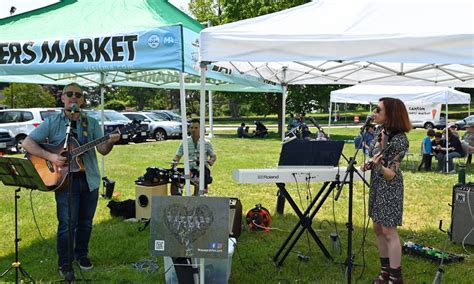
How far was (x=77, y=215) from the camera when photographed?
4.38 metres

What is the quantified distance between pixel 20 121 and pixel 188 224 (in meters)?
14.4

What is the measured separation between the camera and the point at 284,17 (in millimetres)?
3775

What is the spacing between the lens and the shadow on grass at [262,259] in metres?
4.40

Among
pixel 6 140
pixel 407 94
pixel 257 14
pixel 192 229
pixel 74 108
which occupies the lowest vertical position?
pixel 6 140

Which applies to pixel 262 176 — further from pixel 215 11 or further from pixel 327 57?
pixel 215 11

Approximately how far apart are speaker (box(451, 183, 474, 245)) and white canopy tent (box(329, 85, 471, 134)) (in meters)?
5.71

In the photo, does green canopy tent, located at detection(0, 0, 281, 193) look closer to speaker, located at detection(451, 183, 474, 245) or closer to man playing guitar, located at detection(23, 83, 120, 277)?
man playing guitar, located at detection(23, 83, 120, 277)

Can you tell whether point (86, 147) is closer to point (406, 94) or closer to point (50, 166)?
point (50, 166)

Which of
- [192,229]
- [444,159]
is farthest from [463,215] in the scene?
[444,159]

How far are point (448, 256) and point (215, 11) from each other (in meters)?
29.9

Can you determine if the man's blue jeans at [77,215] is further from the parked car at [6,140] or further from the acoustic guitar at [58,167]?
the parked car at [6,140]

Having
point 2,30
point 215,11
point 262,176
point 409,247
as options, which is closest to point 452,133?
point 409,247

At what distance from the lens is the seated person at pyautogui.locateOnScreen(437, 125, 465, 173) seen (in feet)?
37.5

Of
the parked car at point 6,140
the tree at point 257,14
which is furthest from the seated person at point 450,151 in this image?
the parked car at point 6,140
